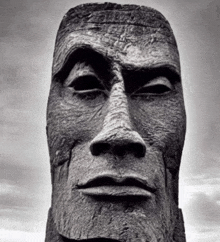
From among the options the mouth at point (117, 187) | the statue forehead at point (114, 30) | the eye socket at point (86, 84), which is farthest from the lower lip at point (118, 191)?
the statue forehead at point (114, 30)

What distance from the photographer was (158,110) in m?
4.23

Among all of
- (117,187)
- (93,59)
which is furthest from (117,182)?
(93,59)

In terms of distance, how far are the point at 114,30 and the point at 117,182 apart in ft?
5.25

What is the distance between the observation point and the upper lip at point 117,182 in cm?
359

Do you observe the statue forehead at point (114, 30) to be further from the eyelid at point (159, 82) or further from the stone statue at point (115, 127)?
the eyelid at point (159, 82)

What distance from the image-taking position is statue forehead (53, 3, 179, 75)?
168 inches

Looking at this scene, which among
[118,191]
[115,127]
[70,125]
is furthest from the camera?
[70,125]

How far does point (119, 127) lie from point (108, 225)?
2.69ft

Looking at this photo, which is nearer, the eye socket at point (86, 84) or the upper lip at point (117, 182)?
the upper lip at point (117, 182)

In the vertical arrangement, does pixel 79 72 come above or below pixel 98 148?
above

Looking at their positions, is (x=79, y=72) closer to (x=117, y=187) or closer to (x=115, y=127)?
(x=115, y=127)

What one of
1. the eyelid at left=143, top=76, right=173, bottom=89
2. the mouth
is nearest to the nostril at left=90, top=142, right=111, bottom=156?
the mouth

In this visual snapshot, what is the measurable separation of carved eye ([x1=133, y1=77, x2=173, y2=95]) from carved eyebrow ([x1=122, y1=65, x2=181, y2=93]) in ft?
0.12

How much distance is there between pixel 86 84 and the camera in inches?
168
